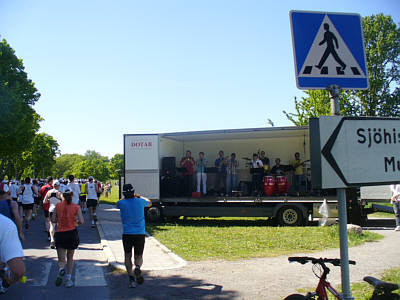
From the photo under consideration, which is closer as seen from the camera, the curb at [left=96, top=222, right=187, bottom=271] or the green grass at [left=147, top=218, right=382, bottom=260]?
the curb at [left=96, top=222, right=187, bottom=271]

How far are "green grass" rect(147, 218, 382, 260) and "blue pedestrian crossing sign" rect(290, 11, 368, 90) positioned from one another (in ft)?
19.6

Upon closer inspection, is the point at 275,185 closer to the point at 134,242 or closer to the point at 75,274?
the point at 134,242

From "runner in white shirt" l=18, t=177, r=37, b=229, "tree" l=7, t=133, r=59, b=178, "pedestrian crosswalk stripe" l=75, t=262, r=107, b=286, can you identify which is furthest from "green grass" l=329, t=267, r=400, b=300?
"tree" l=7, t=133, r=59, b=178

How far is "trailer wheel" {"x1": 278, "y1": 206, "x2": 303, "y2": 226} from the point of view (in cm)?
1378

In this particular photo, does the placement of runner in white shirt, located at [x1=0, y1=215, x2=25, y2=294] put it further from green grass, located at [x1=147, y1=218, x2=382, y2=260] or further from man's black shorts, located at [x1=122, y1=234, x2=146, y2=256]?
green grass, located at [x1=147, y1=218, x2=382, y2=260]

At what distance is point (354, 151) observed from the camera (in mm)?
2762

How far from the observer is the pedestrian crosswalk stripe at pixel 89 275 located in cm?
Result: 675

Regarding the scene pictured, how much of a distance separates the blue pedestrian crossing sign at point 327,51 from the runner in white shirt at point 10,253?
2511mm

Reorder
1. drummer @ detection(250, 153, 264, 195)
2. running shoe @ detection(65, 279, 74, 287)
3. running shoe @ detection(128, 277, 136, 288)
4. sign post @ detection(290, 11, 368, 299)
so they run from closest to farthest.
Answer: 1. sign post @ detection(290, 11, 368, 299)
2. running shoe @ detection(128, 277, 136, 288)
3. running shoe @ detection(65, 279, 74, 287)
4. drummer @ detection(250, 153, 264, 195)

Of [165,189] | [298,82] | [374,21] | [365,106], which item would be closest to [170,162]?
[165,189]

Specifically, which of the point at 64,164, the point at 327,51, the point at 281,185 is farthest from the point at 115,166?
the point at 327,51

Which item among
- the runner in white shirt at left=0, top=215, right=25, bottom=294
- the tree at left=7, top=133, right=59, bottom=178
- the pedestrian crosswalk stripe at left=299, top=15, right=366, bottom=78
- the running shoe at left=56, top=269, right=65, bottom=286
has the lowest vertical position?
the running shoe at left=56, top=269, right=65, bottom=286

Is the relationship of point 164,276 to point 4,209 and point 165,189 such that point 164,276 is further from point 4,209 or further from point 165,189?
point 165,189

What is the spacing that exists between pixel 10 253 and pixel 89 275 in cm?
500
